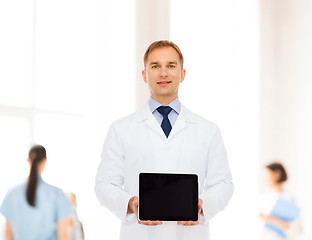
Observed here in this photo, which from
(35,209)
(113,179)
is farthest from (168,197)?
(35,209)

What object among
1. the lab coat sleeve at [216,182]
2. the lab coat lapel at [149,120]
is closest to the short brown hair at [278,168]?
the lab coat sleeve at [216,182]

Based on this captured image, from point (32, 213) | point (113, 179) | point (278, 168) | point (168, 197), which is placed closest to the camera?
point (168, 197)

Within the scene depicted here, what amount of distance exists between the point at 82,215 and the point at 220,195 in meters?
0.93

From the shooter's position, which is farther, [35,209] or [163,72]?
[35,209]

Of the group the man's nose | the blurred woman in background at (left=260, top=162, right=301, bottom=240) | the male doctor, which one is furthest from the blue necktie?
the blurred woman in background at (left=260, top=162, right=301, bottom=240)

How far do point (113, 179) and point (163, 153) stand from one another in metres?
0.20

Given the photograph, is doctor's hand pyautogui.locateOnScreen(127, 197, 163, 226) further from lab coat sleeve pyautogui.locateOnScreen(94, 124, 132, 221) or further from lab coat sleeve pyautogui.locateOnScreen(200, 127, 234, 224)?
lab coat sleeve pyautogui.locateOnScreen(200, 127, 234, 224)

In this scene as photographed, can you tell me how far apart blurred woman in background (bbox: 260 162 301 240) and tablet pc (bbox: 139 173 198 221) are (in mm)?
1915

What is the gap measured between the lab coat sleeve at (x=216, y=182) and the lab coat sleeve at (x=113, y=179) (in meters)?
0.27

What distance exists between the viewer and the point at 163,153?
1.73m

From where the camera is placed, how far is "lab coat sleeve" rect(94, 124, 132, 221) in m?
1.63

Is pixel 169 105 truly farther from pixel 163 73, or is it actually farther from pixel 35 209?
A: pixel 35 209

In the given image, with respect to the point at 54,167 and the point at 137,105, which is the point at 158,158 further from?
the point at 137,105

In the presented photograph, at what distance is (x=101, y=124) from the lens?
99.5 inches
